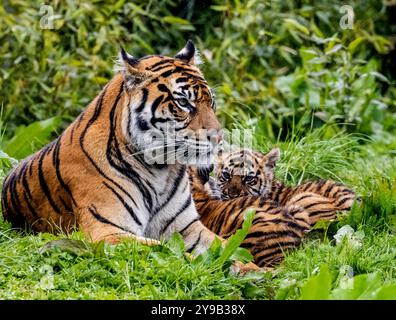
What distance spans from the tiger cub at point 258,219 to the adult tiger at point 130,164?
0.31 meters

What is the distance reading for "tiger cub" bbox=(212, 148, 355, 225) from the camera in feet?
25.1

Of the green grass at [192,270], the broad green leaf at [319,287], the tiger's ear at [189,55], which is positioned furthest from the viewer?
the tiger's ear at [189,55]

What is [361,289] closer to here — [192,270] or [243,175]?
[192,270]

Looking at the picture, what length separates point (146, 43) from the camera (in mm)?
11328

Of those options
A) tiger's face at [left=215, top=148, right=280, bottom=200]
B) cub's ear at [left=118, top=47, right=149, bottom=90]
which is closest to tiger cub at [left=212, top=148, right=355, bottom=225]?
tiger's face at [left=215, top=148, right=280, bottom=200]

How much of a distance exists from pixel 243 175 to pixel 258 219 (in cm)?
94

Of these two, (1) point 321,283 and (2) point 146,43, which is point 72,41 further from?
(1) point 321,283

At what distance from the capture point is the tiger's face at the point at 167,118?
6605 millimetres

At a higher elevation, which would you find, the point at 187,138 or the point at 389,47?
the point at 187,138

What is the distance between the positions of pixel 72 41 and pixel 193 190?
388cm

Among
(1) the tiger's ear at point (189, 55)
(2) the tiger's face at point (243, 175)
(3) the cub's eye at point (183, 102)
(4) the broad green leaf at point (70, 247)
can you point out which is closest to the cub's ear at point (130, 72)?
(3) the cub's eye at point (183, 102)

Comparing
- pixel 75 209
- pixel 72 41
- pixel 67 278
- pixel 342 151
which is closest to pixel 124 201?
pixel 75 209

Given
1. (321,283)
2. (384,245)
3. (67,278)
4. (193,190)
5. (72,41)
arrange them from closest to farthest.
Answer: (321,283) < (67,278) < (384,245) < (193,190) < (72,41)

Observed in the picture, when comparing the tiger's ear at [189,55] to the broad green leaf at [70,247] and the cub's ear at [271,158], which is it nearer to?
the cub's ear at [271,158]
